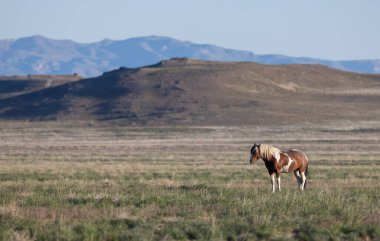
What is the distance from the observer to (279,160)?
2269 cm

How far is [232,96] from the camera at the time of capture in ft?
405

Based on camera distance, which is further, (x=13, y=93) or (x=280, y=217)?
(x=13, y=93)

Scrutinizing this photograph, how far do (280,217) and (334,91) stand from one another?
389 ft

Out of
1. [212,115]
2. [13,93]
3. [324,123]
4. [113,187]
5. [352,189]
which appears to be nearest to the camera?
[352,189]

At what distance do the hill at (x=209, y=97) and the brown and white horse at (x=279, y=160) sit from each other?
79.6m

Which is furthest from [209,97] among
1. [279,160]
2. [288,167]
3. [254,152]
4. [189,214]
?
[189,214]

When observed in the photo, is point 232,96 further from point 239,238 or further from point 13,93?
point 239,238

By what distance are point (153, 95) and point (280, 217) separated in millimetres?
111199

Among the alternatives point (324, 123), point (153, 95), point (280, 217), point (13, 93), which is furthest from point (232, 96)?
point (280, 217)

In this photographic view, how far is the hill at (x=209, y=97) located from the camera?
A: 363 feet

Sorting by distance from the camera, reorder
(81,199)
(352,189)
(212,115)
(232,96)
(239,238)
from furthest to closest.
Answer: (232,96) → (212,115) → (352,189) → (81,199) → (239,238)

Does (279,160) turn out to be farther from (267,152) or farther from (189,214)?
(189,214)

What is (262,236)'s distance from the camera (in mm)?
15039

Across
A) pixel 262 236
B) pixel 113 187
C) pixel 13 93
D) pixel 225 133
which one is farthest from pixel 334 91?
pixel 262 236
